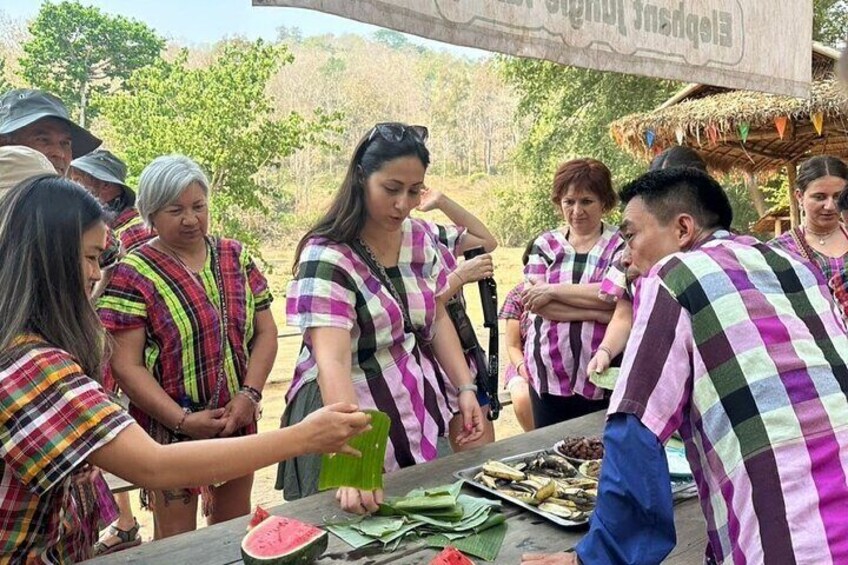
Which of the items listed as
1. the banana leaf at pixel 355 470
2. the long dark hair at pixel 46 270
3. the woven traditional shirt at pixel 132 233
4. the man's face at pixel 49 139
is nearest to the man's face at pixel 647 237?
the banana leaf at pixel 355 470

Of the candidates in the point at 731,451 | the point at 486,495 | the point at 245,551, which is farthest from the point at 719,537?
the point at 245,551

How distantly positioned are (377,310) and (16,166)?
132 centimetres

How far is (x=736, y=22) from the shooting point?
9.00 feet

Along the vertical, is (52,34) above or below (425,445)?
above

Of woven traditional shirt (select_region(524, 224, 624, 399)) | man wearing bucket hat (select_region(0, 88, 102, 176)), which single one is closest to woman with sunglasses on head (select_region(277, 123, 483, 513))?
woven traditional shirt (select_region(524, 224, 624, 399))

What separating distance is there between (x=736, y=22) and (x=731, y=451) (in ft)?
6.22

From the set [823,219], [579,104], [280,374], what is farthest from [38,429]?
[579,104]

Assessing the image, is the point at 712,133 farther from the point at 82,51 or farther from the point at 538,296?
the point at 82,51

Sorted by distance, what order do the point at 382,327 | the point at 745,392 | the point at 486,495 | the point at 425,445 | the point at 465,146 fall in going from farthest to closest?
the point at 465,146, the point at 425,445, the point at 382,327, the point at 486,495, the point at 745,392

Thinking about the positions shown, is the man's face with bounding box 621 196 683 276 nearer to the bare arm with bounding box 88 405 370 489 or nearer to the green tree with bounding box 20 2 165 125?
the bare arm with bounding box 88 405 370 489

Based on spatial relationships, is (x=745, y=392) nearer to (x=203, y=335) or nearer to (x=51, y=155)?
(x=203, y=335)

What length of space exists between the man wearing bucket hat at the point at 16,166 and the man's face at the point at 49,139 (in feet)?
1.97

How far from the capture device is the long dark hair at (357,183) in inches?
94.8

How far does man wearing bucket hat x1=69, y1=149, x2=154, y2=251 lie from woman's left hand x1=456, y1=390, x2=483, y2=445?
2.11 meters
